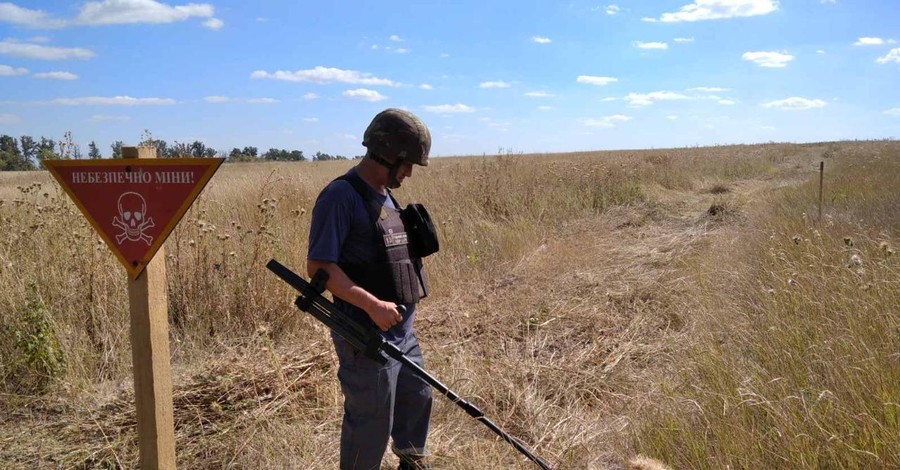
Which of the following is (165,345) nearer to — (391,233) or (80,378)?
(391,233)

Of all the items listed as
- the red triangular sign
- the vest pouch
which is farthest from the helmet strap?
the red triangular sign

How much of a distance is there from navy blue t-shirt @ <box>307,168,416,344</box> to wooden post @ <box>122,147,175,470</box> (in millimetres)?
533

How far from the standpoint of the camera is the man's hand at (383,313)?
2.16 metres

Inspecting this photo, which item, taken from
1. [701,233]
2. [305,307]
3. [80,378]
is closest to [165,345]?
[305,307]

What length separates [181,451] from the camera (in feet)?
9.96

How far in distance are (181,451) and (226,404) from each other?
0.42 m

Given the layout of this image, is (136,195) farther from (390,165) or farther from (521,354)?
(521,354)

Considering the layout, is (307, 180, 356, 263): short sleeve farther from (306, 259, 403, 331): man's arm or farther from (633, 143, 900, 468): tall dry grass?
(633, 143, 900, 468): tall dry grass

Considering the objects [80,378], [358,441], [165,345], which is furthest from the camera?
[80,378]

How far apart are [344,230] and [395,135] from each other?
1.41 feet

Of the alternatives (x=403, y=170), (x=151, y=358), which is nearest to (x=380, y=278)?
(x=403, y=170)

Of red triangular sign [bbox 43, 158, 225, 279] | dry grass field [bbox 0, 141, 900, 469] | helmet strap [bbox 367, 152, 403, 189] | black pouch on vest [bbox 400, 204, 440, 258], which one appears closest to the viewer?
red triangular sign [bbox 43, 158, 225, 279]

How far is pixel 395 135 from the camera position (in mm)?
2355

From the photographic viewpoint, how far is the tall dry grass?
7.45 ft
